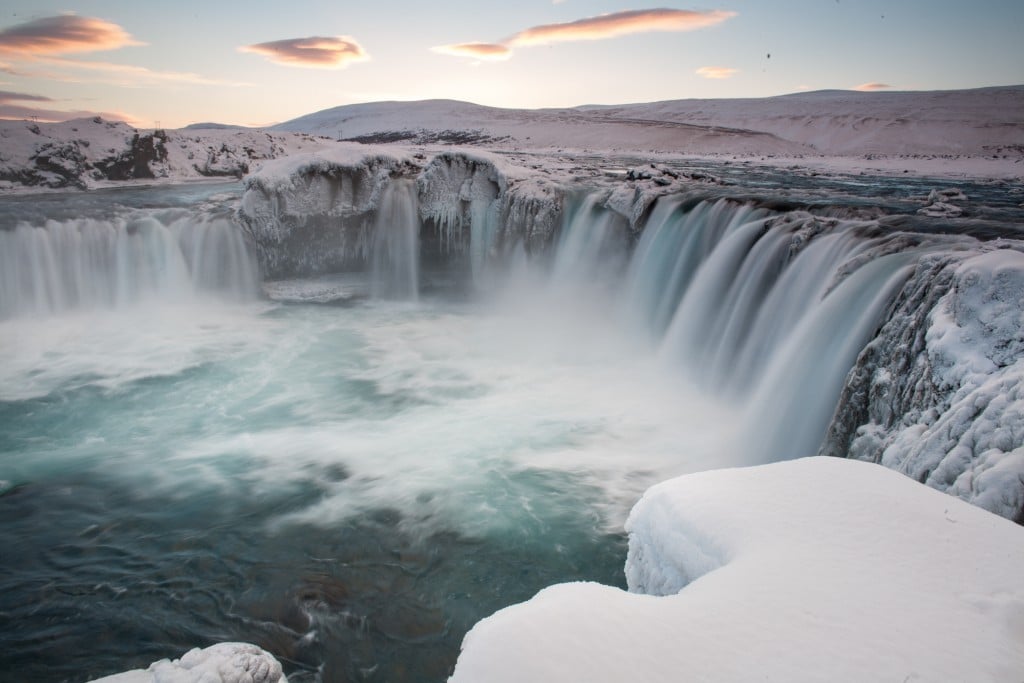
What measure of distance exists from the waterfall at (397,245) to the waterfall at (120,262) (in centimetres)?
261

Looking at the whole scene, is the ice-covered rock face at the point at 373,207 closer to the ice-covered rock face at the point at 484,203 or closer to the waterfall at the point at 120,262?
the ice-covered rock face at the point at 484,203

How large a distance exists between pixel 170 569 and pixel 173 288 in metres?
9.22

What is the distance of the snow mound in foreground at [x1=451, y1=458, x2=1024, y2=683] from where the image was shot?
1864 mm

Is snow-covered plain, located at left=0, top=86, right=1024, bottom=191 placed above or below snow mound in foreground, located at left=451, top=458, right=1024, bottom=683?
above

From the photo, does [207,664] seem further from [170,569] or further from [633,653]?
[170,569]

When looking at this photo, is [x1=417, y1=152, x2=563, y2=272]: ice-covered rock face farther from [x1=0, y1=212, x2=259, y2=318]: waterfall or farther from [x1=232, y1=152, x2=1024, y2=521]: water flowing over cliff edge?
[x1=0, y1=212, x2=259, y2=318]: waterfall

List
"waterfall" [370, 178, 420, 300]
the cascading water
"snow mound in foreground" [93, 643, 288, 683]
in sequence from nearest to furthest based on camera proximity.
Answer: "snow mound in foreground" [93, 643, 288, 683] < the cascading water < "waterfall" [370, 178, 420, 300]

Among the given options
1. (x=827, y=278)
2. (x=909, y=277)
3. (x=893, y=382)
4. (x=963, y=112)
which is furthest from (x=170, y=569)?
(x=963, y=112)

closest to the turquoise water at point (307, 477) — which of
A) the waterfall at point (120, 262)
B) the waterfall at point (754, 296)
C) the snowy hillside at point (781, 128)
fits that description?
the waterfall at point (120, 262)

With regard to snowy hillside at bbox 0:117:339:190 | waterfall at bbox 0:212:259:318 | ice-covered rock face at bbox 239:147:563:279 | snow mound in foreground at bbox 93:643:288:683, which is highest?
snowy hillside at bbox 0:117:339:190

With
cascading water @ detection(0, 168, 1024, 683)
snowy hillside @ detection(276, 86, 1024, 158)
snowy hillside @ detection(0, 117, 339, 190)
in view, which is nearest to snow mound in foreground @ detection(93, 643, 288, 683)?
cascading water @ detection(0, 168, 1024, 683)

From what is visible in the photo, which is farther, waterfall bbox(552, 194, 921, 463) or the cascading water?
waterfall bbox(552, 194, 921, 463)

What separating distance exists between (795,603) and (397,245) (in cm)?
1259

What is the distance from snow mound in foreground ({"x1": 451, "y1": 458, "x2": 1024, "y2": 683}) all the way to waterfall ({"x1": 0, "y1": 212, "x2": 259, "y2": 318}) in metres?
12.5
